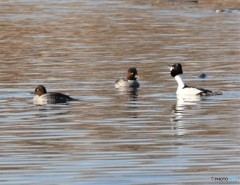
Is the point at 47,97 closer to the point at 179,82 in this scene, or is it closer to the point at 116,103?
the point at 116,103

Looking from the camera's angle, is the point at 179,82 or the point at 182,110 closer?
the point at 182,110

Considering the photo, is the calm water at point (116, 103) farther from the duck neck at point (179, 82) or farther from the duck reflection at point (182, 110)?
the duck neck at point (179, 82)

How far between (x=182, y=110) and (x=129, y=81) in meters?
4.06

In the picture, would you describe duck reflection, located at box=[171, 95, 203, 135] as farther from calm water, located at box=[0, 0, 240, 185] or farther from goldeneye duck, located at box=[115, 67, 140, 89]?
goldeneye duck, located at box=[115, 67, 140, 89]

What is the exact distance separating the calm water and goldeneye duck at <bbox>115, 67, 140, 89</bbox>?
25cm

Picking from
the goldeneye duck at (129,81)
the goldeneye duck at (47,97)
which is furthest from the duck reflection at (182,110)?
the goldeneye duck at (47,97)

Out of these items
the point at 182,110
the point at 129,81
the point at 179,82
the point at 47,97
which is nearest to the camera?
the point at 182,110

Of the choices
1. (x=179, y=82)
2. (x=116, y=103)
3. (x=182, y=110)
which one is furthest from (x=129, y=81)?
(x=182, y=110)

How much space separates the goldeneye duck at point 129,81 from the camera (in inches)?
1025

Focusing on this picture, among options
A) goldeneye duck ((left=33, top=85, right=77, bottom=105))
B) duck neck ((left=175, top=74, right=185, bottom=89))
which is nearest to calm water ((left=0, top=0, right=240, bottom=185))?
goldeneye duck ((left=33, top=85, right=77, bottom=105))

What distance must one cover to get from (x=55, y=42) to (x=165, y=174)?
23262mm

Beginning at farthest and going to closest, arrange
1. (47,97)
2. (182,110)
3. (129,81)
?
(129,81) < (47,97) < (182,110)

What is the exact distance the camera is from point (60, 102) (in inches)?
913

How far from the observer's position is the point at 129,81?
26.2 meters
